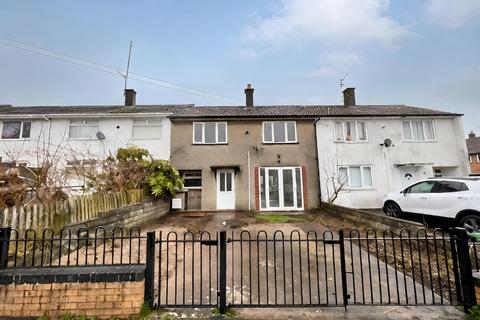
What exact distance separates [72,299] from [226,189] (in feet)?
35.0

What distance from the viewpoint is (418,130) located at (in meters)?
14.6

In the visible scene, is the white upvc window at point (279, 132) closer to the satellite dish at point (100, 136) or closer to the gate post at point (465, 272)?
the satellite dish at point (100, 136)

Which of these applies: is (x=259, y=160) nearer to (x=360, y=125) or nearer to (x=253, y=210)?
(x=253, y=210)

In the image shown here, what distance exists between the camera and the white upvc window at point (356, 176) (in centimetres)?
1384

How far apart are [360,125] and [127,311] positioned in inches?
599

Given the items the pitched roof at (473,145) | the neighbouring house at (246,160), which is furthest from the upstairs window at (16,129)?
the pitched roof at (473,145)

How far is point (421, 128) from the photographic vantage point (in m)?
14.6

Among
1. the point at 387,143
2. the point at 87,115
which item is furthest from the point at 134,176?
the point at 387,143

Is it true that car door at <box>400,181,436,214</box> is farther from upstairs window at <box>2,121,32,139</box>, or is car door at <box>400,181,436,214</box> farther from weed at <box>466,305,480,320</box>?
upstairs window at <box>2,121,32,139</box>

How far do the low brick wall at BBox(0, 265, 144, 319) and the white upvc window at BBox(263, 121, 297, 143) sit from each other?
38.5ft

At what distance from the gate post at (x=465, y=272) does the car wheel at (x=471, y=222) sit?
4303 millimetres

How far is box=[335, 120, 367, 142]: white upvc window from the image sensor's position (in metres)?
14.4

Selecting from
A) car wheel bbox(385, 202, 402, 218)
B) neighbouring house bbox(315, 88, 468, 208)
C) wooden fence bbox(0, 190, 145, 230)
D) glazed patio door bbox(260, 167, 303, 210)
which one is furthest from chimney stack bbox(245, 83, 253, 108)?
wooden fence bbox(0, 190, 145, 230)

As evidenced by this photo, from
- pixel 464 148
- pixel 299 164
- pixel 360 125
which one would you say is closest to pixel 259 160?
pixel 299 164
